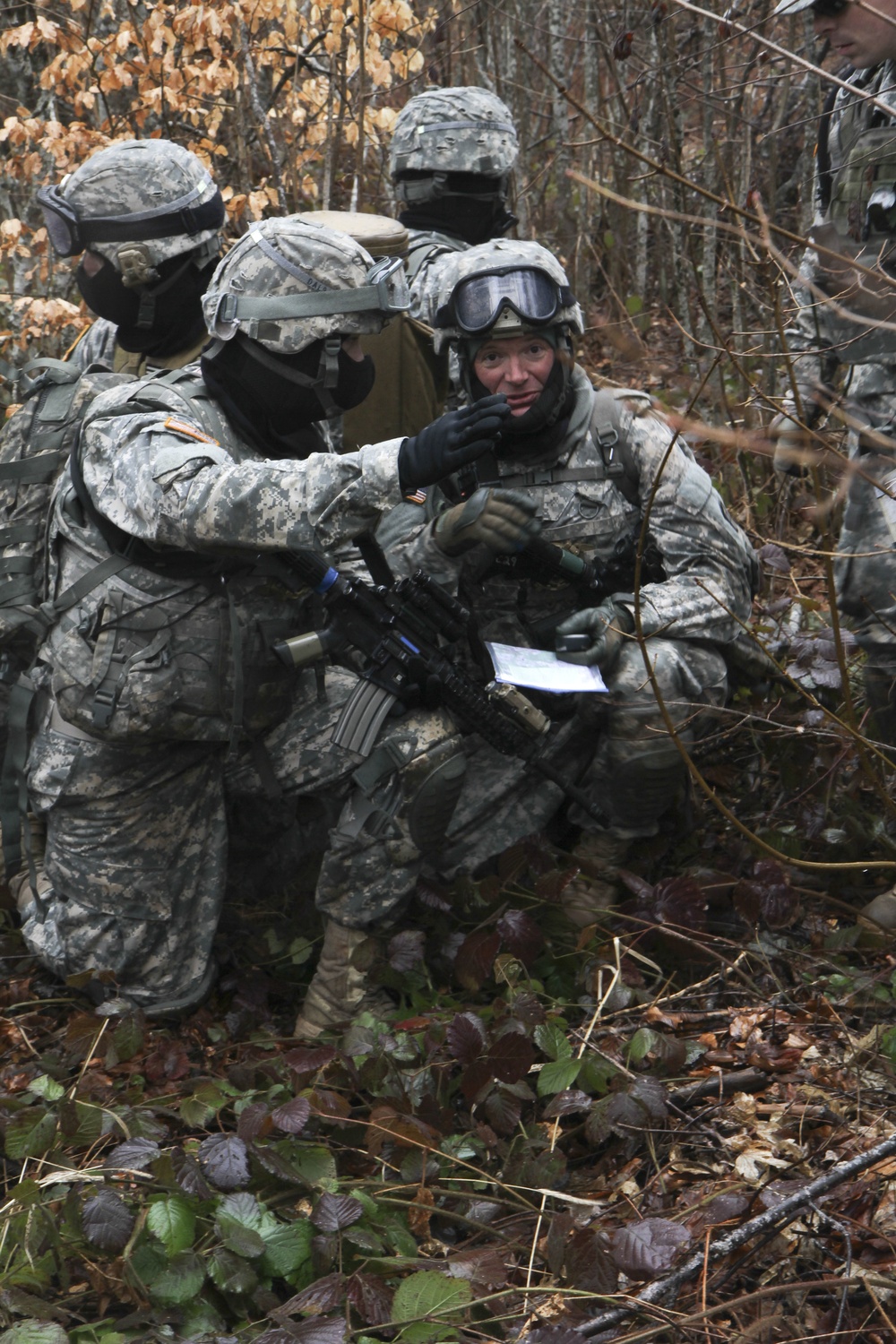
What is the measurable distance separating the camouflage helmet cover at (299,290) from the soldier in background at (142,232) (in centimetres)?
53

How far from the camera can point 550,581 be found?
423 cm

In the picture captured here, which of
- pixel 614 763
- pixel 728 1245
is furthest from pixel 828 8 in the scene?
pixel 728 1245

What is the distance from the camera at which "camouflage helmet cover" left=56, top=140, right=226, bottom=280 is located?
3814 millimetres

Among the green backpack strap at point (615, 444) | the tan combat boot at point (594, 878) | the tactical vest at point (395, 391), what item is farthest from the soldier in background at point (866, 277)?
the tactical vest at point (395, 391)

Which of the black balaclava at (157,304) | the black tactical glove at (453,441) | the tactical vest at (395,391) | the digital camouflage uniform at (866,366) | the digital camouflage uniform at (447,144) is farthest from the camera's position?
the digital camouflage uniform at (447,144)

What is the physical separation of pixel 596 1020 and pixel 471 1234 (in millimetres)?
649

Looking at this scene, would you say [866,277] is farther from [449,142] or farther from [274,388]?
[449,142]

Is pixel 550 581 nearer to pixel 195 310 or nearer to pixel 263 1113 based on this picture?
pixel 195 310

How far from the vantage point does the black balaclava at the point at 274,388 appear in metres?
3.46

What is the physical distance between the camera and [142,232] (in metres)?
3.81

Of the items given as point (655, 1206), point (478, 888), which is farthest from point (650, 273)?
point (655, 1206)

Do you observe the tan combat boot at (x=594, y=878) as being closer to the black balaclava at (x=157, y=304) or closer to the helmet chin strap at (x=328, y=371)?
the helmet chin strap at (x=328, y=371)

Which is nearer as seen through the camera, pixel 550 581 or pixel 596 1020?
pixel 596 1020

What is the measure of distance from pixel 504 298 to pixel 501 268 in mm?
115
